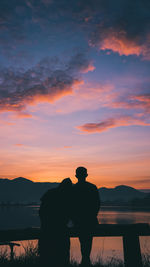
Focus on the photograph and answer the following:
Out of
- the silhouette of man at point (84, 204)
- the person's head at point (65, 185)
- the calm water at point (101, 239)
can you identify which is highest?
the person's head at point (65, 185)

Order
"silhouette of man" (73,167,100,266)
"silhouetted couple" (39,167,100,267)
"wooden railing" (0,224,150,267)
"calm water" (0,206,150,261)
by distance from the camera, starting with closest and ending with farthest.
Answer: "silhouetted couple" (39,167,100,267)
"wooden railing" (0,224,150,267)
"silhouette of man" (73,167,100,266)
"calm water" (0,206,150,261)

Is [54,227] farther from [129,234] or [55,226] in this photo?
[129,234]

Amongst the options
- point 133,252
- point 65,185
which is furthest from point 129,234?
point 65,185

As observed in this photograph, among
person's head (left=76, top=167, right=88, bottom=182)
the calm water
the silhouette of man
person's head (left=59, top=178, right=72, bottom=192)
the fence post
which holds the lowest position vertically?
the calm water

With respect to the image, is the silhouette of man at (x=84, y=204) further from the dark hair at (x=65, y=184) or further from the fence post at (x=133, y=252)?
the dark hair at (x=65, y=184)

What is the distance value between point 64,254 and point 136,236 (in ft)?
4.67

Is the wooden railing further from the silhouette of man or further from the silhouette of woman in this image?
the silhouette of man

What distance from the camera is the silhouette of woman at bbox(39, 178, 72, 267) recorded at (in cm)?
416

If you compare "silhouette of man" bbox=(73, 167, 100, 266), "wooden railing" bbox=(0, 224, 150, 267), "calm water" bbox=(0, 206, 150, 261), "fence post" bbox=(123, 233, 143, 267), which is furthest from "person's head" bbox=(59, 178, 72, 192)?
"calm water" bbox=(0, 206, 150, 261)

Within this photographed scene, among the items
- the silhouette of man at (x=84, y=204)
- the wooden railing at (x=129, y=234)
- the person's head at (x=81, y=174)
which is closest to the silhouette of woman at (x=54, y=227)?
the wooden railing at (x=129, y=234)

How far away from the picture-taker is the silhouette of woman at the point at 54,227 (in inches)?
164

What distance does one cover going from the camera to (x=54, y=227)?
416 centimetres

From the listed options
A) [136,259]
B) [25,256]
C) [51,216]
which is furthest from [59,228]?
[25,256]

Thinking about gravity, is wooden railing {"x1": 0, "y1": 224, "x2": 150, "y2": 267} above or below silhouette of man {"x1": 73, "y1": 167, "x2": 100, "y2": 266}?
below
